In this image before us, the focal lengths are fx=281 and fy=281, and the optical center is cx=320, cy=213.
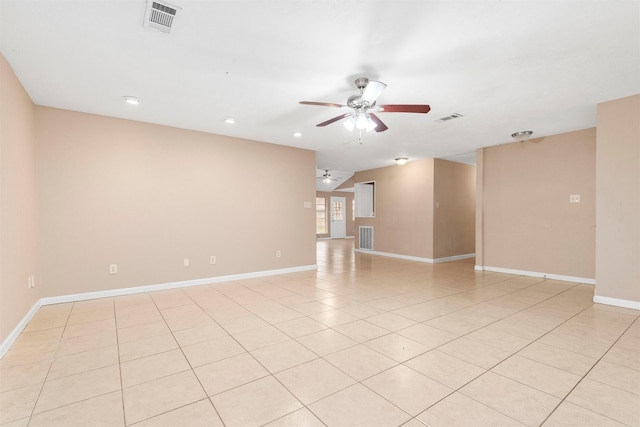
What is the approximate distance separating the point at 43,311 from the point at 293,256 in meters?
3.88

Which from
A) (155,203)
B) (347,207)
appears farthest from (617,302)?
(347,207)

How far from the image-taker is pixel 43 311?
3.56 m

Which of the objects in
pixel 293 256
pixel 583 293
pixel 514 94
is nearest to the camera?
pixel 514 94

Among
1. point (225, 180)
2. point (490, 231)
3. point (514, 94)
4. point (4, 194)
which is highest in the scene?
point (514, 94)

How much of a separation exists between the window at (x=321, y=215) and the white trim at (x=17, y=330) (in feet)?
34.0

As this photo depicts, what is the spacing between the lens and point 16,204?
9.66 ft

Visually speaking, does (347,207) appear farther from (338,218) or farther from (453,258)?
(453,258)

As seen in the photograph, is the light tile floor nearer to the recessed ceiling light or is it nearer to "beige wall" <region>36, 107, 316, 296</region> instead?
"beige wall" <region>36, 107, 316, 296</region>

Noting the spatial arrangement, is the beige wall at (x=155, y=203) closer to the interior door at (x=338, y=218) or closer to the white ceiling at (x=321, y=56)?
the white ceiling at (x=321, y=56)

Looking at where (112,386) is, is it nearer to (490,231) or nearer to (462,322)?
(462,322)

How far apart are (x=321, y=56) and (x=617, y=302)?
484 cm

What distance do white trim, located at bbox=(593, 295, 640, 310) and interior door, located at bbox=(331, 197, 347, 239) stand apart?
10300mm

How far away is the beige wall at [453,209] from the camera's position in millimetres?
7336

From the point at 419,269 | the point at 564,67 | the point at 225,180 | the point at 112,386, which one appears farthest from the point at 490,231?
the point at 112,386
